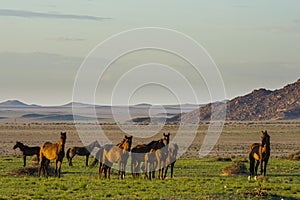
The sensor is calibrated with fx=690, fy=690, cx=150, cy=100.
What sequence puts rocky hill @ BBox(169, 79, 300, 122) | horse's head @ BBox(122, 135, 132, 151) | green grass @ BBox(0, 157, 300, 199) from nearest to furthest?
green grass @ BBox(0, 157, 300, 199) → horse's head @ BBox(122, 135, 132, 151) → rocky hill @ BBox(169, 79, 300, 122)

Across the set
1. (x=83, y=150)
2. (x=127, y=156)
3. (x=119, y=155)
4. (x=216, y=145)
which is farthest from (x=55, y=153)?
(x=216, y=145)

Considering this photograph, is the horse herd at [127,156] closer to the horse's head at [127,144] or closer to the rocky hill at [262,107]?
the horse's head at [127,144]

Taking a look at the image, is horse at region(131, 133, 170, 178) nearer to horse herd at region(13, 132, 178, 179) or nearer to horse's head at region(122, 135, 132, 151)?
horse herd at region(13, 132, 178, 179)

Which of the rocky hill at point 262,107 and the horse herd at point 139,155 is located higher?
the rocky hill at point 262,107

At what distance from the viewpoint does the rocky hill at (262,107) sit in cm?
17000

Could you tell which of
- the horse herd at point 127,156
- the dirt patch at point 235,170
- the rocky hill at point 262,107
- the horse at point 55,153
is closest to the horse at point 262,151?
the dirt patch at point 235,170

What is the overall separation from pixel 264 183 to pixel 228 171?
597 cm

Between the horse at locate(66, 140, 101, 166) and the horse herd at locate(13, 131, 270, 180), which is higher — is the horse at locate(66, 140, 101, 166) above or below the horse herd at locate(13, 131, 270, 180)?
above

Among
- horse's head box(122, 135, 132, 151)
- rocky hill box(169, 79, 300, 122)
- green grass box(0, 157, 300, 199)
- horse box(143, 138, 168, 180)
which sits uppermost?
rocky hill box(169, 79, 300, 122)

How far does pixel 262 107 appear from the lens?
177 metres

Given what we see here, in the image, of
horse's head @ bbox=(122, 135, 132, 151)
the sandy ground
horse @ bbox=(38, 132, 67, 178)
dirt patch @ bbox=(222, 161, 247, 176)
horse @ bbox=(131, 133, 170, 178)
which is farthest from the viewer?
the sandy ground

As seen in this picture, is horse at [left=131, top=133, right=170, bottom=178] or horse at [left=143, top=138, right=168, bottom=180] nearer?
horse at [left=143, top=138, right=168, bottom=180]

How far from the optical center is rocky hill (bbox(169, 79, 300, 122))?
558 ft

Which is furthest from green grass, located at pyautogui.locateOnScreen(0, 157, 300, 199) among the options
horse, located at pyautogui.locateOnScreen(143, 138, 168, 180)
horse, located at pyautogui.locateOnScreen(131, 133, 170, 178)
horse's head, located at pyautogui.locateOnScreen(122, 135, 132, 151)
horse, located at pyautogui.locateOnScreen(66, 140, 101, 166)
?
horse, located at pyautogui.locateOnScreen(66, 140, 101, 166)
